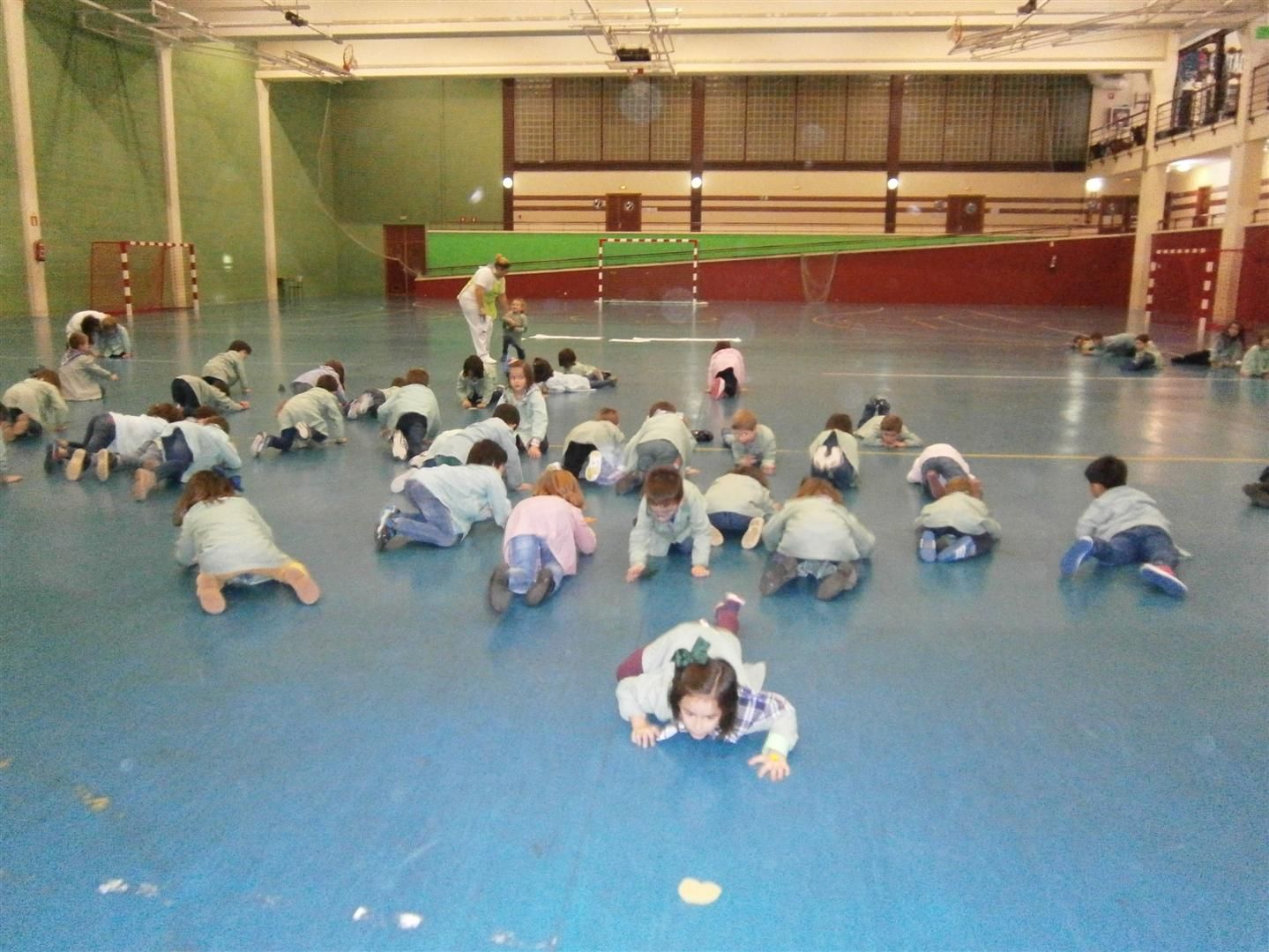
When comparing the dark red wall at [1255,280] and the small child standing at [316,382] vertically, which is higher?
the dark red wall at [1255,280]

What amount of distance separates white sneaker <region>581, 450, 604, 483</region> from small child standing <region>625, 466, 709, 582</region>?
169 cm

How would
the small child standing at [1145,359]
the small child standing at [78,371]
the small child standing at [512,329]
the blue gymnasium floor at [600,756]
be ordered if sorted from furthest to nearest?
the small child standing at [1145,359] < the small child standing at [512,329] < the small child standing at [78,371] < the blue gymnasium floor at [600,756]

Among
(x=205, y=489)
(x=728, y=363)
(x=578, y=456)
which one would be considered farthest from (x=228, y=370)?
(x=205, y=489)

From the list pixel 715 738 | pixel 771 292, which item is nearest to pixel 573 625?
pixel 715 738

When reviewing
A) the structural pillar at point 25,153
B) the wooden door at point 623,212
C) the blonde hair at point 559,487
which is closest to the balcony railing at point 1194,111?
the wooden door at point 623,212

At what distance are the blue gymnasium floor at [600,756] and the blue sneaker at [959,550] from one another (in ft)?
0.28

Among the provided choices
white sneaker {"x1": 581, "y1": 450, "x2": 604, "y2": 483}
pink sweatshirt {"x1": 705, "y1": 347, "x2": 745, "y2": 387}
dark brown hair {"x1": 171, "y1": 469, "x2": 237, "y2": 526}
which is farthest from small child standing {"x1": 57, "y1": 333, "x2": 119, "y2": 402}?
pink sweatshirt {"x1": 705, "y1": 347, "x2": 745, "y2": 387}

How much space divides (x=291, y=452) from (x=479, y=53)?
22222mm

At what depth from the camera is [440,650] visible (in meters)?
3.87

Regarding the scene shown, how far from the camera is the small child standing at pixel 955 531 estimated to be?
503 cm

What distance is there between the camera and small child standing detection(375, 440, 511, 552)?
17.0ft

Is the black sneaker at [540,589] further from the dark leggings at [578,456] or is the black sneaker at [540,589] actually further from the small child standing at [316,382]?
the small child standing at [316,382]

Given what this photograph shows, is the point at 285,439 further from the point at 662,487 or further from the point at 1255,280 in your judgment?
the point at 1255,280

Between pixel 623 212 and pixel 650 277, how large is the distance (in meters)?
2.35
